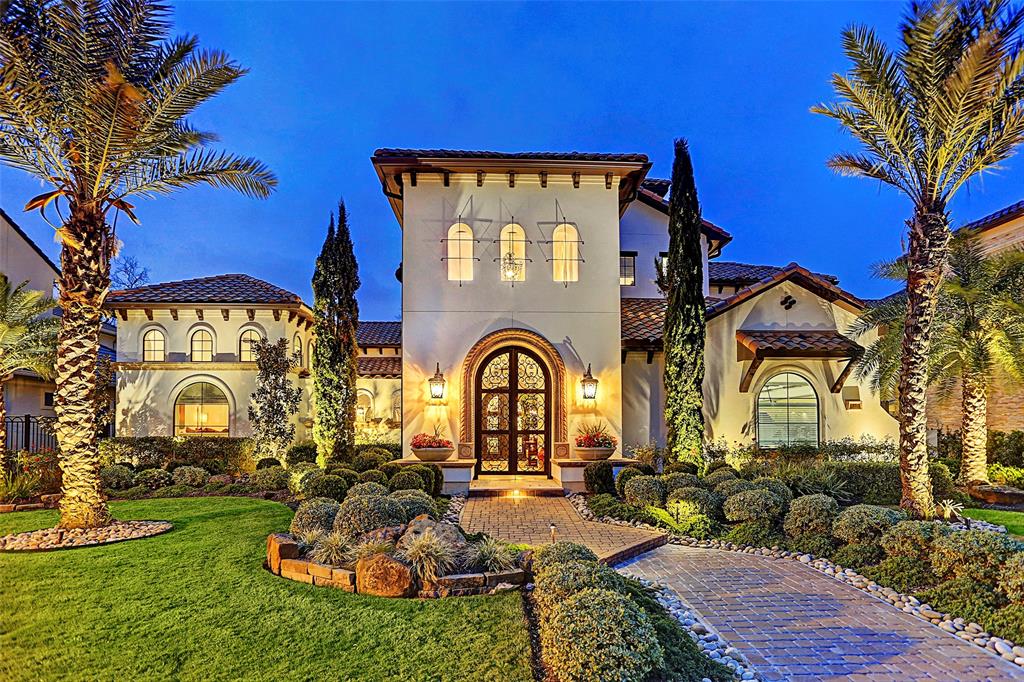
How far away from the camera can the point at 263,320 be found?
2034 cm

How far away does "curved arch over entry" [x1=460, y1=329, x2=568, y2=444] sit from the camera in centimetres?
1463

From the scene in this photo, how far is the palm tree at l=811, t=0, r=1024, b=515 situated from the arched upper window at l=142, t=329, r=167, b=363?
67.3 feet

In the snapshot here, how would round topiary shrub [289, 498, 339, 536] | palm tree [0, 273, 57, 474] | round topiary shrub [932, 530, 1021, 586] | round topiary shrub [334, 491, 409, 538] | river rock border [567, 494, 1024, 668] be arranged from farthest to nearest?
palm tree [0, 273, 57, 474], round topiary shrub [289, 498, 339, 536], round topiary shrub [334, 491, 409, 538], round topiary shrub [932, 530, 1021, 586], river rock border [567, 494, 1024, 668]

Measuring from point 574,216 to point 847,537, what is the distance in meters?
9.60

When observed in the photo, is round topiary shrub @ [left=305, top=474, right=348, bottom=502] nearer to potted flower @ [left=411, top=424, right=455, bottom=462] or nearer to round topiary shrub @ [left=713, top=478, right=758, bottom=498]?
potted flower @ [left=411, top=424, right=455, bottom=462]

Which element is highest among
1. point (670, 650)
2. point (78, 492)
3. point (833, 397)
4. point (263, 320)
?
point (263, 320)

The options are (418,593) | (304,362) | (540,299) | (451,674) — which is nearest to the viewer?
(451,674)

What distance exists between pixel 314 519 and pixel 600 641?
4841mm

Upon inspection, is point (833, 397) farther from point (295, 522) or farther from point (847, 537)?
point (295, 522)

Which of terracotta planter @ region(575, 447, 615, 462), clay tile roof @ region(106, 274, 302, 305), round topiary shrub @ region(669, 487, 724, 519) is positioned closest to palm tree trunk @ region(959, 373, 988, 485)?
round topiary shrub @ region(669, 487, 724, 519)

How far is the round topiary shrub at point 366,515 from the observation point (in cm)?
754

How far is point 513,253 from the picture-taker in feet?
49.2

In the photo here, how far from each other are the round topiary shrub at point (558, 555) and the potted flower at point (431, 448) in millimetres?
7404

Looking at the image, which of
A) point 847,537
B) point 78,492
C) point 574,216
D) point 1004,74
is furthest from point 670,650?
point 574,216
